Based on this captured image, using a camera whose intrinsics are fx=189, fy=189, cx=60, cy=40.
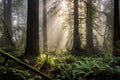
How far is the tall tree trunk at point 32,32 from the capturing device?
35.2 feet

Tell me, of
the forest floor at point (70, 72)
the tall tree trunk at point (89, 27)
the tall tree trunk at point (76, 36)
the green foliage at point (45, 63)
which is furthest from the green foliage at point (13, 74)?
the tall tree trunk at point (89, 27)

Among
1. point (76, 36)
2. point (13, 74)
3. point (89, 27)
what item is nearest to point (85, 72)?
point (13, 74)

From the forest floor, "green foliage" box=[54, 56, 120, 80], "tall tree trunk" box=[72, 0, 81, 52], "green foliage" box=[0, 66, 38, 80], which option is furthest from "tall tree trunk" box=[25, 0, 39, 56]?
"tall tree trunk" box=[72, 0, 81, 52]

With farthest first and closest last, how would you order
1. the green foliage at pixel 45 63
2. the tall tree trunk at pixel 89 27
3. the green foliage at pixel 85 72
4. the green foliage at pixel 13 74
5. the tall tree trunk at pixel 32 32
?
the tall tree trunk at pixel 89 27, the tall tree trunk at pixel 32 32, the green foliage at pixel 45 63, the green foliage at pixel 13 74, the green foliage at pixel 85 72

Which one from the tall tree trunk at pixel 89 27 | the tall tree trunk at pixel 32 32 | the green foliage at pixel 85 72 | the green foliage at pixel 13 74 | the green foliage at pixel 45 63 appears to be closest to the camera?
the green foliage at pixel 85 72

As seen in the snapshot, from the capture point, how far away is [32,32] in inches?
430

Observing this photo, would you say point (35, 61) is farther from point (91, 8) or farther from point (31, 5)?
point (91, 8)

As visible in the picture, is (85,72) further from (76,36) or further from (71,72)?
(76,36)

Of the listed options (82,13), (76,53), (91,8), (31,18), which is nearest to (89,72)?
(31,18)

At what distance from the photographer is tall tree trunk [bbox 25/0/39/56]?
35.2ft

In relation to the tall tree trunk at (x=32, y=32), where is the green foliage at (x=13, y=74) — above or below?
below

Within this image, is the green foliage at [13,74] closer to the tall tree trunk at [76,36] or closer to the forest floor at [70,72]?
the forest floor at [70,72]

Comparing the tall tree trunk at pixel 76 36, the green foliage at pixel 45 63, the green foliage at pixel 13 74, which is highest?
the tall tree trunk at pixel 76 36

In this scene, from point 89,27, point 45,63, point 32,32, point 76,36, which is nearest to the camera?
point 45,63
